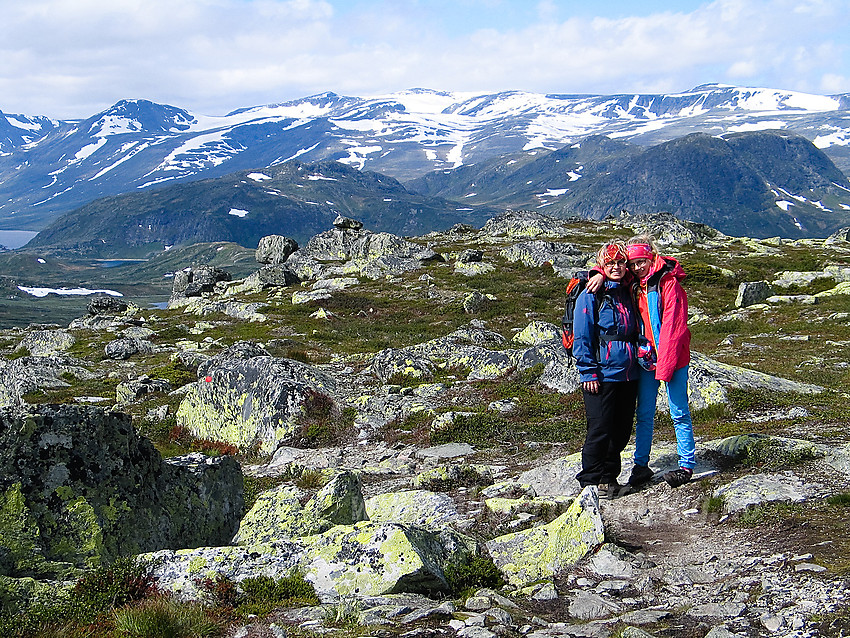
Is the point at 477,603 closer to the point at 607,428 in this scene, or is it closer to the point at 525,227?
the point at 607,428

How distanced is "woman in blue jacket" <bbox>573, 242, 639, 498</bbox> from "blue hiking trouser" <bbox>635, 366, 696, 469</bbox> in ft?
0.82

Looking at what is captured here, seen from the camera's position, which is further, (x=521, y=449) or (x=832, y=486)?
(x=521, y=449)

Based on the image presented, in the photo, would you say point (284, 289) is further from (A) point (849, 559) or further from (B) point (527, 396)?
(A) point (849, 559)

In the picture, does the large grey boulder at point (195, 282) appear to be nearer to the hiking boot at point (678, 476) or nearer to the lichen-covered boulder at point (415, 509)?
the lichen-covered boulder at point (415, 509)

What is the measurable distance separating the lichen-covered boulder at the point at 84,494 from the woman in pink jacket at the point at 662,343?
7.92 meters

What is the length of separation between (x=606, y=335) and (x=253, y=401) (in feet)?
43.4

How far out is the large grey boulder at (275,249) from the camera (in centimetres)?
10662

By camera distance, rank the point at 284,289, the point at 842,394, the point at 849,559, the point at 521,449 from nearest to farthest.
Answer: the point at 849,559 < the point at 521,449 < the point at 842,394 < the point at 284,289

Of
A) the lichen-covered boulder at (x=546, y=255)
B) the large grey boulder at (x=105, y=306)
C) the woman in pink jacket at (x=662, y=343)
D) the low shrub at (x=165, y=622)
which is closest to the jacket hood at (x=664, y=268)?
the woman in pink jacket at (x=662, y=343)

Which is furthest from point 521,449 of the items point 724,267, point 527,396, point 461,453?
point 724,267

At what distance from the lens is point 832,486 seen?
9078 mm

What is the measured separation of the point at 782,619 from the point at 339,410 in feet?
50.9

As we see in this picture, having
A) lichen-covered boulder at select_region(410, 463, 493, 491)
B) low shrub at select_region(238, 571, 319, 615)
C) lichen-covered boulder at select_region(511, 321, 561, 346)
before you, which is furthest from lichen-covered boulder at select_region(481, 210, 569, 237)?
low shrub at select_region(238, 571, 319, 615)

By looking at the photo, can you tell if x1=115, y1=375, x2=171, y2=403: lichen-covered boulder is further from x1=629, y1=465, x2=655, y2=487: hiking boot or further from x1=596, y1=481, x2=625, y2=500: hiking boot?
x1=629, y1=465, x2=655, y2=487: hiking boot
